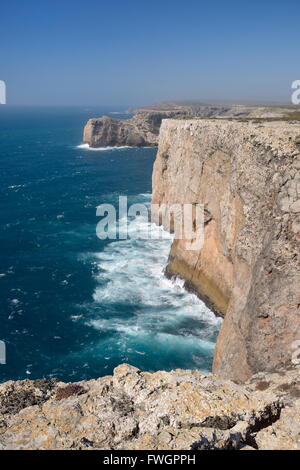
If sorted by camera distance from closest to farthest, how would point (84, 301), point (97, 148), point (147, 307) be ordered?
point (147, 307)
point (84, 301)
point (97, 148)

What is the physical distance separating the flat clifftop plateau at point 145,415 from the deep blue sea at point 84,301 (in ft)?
71.3

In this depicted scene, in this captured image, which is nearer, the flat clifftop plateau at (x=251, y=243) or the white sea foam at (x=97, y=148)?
the flat clifftop plateau at (x=251, y=243)

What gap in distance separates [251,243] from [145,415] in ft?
66.6

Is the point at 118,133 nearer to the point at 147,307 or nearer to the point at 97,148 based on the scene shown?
the point at 97,148

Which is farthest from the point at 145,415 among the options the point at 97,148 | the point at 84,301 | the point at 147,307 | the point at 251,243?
the point at 97,148

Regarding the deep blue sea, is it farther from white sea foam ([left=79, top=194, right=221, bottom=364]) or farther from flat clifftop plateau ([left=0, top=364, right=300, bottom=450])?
flat clifftop plateau ([left=0, top=364, right=300, bottom=450])

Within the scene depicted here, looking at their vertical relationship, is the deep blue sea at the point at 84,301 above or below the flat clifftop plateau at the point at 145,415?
below

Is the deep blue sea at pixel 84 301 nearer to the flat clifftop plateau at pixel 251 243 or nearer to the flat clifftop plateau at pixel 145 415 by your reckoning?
the flat clifftop plateau at pixel 251 243

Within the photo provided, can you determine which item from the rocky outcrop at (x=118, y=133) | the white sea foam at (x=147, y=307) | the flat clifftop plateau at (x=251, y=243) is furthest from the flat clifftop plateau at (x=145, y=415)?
the rocky outcrop at (x=118, y=133)

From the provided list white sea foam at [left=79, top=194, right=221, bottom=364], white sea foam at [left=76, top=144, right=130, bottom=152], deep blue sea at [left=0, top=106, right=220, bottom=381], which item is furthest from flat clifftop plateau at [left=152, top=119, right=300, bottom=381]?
white sea foam at [left=76, top=144, right=130, bottom=152]

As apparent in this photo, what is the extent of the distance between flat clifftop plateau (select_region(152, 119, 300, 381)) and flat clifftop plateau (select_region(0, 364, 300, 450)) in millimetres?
9994

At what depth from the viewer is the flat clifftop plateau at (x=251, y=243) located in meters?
26.4

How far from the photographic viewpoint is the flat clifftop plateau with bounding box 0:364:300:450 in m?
12.4

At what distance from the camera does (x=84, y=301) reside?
160ft
